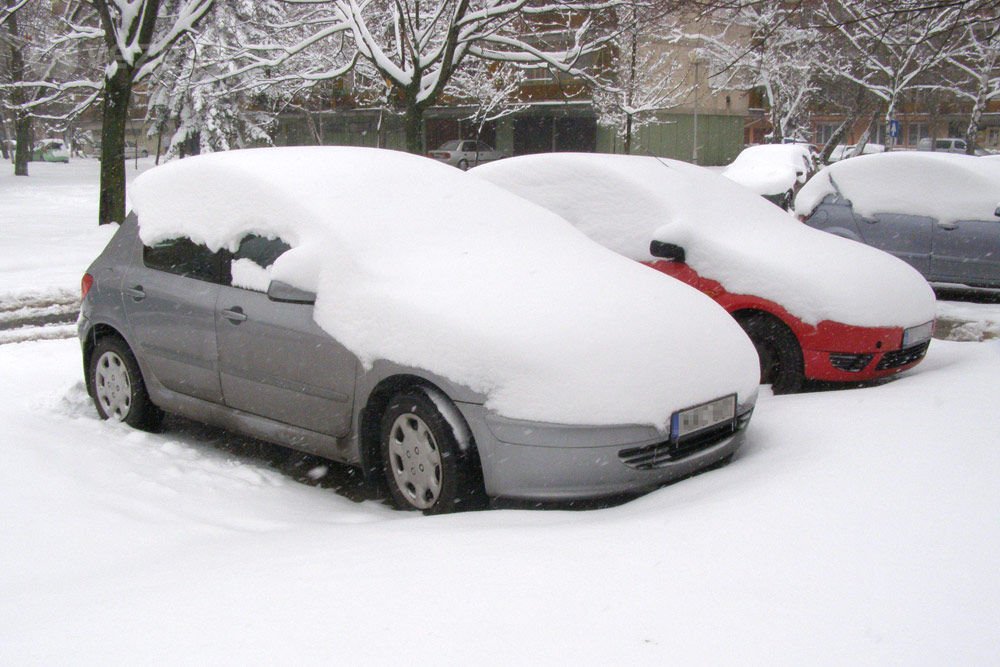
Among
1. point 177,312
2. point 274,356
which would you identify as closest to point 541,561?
point 274,356

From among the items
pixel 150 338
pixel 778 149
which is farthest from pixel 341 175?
pixel 778 149

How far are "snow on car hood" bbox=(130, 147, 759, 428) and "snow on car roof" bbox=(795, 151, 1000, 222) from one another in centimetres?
621

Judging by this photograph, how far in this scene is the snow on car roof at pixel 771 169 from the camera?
2050cm

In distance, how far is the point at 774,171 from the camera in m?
21.1

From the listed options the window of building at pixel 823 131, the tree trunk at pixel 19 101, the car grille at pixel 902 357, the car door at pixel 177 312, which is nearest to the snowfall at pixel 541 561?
the car door at pixel 177 312

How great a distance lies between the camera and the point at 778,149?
A: 2270cm

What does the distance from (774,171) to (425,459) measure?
18650mm

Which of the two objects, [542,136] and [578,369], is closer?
[578,369]

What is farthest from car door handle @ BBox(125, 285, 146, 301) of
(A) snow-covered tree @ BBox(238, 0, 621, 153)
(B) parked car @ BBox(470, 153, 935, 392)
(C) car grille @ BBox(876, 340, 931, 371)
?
(A) snow-covered tree @ BBox(238, 0, 621, 153)

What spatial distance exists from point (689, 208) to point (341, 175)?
261 cm

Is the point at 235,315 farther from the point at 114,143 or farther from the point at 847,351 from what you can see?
the point at 114,143

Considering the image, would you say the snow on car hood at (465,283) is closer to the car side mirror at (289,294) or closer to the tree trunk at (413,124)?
the car side mirror at (289,294)

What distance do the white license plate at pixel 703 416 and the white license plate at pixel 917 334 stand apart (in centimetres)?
223

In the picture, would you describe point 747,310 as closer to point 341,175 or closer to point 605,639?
point 341,175
